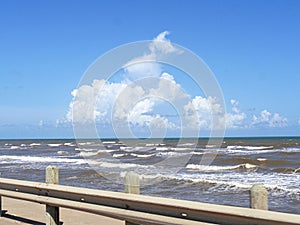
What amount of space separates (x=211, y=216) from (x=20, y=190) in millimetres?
4227

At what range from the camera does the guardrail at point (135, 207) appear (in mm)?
4293

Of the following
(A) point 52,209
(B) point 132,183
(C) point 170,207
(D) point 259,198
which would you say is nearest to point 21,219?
(A) point 52,209

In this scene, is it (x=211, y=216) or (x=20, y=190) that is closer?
(x=211, y=216)

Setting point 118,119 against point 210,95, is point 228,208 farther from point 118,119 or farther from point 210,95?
point 118,119

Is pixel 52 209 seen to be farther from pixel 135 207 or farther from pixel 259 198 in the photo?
pixel 259 198

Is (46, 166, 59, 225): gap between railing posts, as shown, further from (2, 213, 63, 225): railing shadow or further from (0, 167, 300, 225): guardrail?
(2, 213, 63, 225): railing shadow

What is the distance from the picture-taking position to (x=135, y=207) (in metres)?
5.60

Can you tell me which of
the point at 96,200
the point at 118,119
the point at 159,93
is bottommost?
the point at 96,200

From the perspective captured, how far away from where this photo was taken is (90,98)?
11.6m

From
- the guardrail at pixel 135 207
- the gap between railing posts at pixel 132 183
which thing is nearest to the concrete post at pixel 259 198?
the guardrail at pixel 135 207

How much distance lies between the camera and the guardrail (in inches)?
169

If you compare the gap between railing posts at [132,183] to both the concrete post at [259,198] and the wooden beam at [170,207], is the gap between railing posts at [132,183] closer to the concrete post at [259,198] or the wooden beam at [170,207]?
the wooden beam at [170,207]

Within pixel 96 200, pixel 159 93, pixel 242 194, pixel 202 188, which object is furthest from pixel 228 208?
pixel 202 188

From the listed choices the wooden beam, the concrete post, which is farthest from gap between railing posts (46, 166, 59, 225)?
the concrete post
